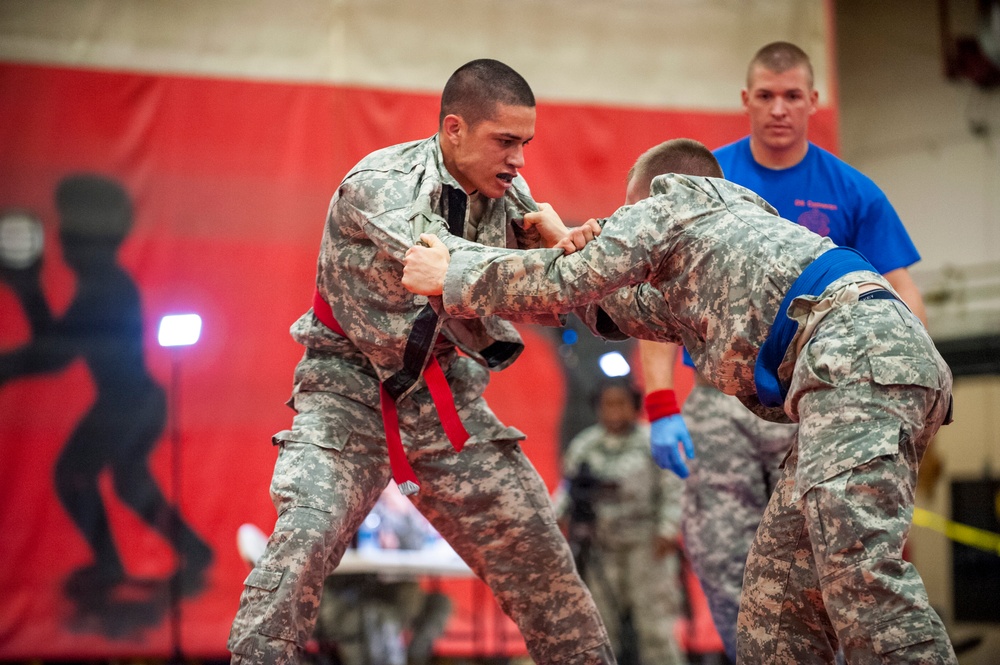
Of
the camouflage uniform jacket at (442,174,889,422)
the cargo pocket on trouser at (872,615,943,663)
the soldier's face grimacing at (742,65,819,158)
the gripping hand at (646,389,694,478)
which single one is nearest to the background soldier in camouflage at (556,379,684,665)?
the gripping hand at (646,389,694,478)

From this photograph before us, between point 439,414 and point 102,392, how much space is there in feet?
12.3

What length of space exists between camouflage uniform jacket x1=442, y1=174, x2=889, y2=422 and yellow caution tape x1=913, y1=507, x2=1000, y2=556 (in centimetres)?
590

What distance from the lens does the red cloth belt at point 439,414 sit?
2.47m

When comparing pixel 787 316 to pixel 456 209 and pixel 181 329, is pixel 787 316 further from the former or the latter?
pixel 181 329

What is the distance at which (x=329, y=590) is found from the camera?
540 centimetres

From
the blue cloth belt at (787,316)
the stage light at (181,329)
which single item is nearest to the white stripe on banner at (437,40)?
the stage light at (181,329)

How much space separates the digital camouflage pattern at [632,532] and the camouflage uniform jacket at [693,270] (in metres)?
3.35

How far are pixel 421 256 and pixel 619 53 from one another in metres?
4.67

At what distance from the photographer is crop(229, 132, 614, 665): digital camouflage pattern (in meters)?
2.39

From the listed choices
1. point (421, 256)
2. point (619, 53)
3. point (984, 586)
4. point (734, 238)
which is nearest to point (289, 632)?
point (421, 256)

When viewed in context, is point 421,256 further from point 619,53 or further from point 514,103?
point 619,53

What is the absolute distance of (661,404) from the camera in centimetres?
311

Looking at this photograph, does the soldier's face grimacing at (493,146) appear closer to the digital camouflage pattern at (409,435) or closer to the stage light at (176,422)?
the digital camouflage pattern at (409,435)

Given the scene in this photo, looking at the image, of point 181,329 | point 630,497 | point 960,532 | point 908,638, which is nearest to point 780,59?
point 908,638
